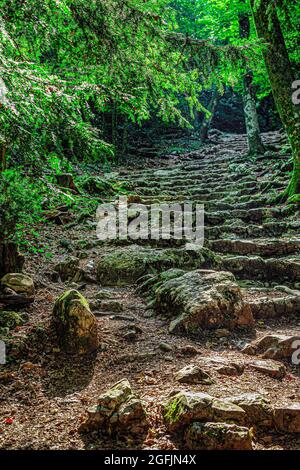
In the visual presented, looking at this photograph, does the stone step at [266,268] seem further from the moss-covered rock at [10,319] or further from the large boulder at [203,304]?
the moss-covered rock at [10,319]

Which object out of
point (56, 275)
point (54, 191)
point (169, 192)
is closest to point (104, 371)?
point (54, 191)

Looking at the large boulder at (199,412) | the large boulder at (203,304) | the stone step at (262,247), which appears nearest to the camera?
the large boulder at (199,412)

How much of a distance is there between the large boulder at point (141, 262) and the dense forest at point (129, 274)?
22 mm

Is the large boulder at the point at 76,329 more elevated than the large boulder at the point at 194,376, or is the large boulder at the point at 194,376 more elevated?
the large boulder at the point at 76,329

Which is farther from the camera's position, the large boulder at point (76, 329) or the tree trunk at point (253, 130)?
the tree trunk at point (253, 130)

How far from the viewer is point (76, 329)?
299 centimetres

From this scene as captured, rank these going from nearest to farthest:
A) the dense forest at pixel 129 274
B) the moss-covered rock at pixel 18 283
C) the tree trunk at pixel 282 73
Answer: the dense forest at pixel 129 274 → the moss-covered rock at pixel 18 283 → the tree trunk at pixel 282 73

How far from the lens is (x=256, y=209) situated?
7.41 meters

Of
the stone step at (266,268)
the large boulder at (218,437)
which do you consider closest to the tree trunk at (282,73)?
the stone step at (266,268)

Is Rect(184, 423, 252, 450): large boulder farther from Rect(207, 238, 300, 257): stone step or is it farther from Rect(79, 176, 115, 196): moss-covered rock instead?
Rect(79, 176, 115, 196): moss-covered rock

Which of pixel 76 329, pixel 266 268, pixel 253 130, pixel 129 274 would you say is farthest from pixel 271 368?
pixel 253 130

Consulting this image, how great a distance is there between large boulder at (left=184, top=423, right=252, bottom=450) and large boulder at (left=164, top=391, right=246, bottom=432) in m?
0.07

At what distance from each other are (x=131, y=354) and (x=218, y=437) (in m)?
1.27

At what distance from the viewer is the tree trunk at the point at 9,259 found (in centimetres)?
389
